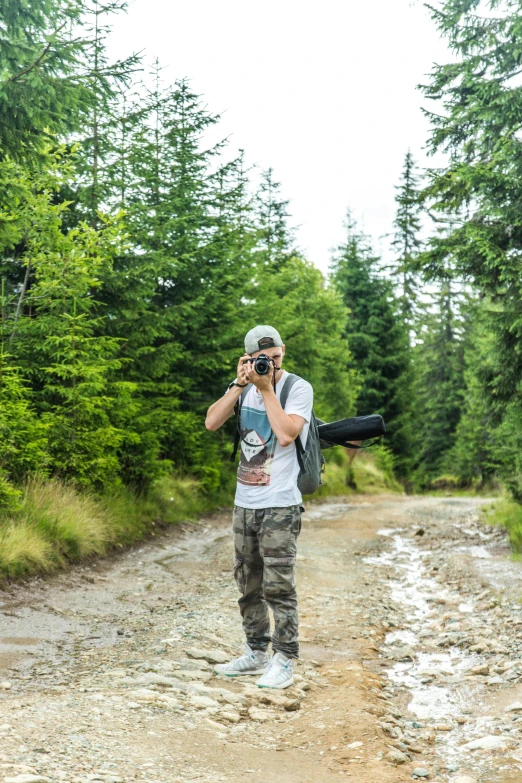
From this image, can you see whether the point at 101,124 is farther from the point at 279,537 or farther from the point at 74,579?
the point at 279,537

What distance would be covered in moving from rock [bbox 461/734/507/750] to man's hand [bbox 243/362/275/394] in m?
2.61

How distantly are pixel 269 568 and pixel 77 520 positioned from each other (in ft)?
20.9

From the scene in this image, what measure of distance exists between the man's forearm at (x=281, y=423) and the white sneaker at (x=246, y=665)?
1.78 meters

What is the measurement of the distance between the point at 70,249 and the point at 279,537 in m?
8.20

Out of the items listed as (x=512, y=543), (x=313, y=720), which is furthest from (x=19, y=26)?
(x=512, y=543)

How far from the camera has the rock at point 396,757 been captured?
4418mm

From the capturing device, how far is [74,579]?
964cm

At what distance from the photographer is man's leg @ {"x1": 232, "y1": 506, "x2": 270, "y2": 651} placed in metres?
5.44

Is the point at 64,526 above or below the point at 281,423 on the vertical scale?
below

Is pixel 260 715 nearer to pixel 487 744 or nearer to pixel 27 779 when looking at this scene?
pixel 487 744

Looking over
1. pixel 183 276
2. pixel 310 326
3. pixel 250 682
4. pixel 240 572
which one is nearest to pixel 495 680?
pixel 250 682

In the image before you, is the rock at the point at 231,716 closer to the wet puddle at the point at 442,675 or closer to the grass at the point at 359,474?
the wet puddle at the point at 442,675

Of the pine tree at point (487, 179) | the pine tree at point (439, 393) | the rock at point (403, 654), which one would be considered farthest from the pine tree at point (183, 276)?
the pine tree at point (439, 393)

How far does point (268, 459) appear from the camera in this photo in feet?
17.6
